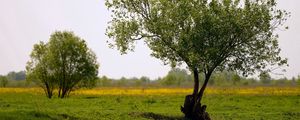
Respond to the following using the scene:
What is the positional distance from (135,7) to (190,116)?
1213cm

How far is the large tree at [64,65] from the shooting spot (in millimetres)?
81062

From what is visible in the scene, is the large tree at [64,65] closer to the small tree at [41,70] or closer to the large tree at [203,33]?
the small tree at [41,70]

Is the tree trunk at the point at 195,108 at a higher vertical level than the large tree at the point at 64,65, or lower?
lower

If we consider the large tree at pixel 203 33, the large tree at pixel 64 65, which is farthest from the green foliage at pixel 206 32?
the large tree at pixel 64 65

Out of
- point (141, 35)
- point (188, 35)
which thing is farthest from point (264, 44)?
point (141, 35)

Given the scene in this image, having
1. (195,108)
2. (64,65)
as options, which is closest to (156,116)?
(195,108)

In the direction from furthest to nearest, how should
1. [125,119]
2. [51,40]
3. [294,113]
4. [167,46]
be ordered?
1. [51,40]
2. [294,113]
3. [167,46]
4. [125,119]

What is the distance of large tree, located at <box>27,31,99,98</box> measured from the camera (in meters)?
81.1

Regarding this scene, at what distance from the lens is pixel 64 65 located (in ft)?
266

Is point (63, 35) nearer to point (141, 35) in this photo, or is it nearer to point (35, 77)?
point (35, 77)

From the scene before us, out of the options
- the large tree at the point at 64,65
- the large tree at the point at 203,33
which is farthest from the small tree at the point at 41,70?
the large tree at the point at 203,33

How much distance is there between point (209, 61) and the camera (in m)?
42.1

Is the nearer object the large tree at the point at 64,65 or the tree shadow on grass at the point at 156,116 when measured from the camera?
the tree shadow on grass at the point at 156,116

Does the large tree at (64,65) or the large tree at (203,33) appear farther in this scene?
the large tree at (64,65)
